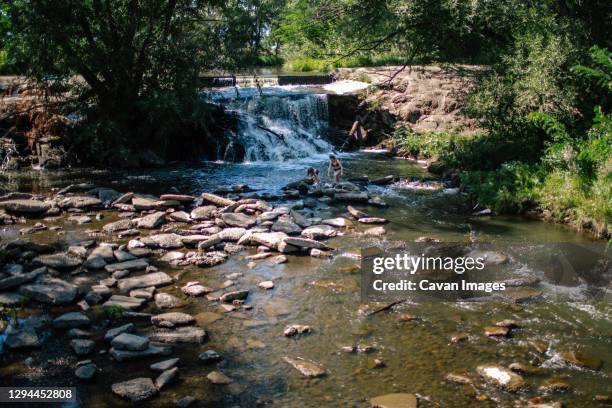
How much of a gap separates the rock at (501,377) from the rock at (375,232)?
5363 mm

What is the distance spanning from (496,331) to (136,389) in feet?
16.0

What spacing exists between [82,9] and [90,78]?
2443mm

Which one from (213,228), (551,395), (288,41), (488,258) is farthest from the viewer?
(288,41)

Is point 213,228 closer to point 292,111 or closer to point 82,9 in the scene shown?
point 82,9

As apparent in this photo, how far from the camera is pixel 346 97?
24.7 metres

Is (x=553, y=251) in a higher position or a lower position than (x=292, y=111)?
lower

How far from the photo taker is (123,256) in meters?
10.2

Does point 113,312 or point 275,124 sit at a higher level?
point 275,124

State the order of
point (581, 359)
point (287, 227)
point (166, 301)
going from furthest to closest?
point (287, 227) < point (166, 301) < point (581, 359)

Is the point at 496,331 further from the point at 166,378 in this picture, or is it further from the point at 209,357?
the point at 166,378

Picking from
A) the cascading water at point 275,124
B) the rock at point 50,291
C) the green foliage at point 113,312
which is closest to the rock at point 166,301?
the green foliage at point 113,312

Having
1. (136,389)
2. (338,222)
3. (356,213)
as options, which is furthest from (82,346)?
(356,213)

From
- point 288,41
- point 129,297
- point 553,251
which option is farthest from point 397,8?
point 129,297

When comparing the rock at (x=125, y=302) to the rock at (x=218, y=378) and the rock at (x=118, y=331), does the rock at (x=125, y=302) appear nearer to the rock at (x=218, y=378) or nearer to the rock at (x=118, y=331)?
the rock at (x=118, y=331)
